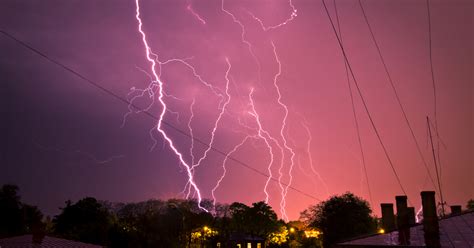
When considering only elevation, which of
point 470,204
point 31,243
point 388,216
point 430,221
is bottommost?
point 31,243

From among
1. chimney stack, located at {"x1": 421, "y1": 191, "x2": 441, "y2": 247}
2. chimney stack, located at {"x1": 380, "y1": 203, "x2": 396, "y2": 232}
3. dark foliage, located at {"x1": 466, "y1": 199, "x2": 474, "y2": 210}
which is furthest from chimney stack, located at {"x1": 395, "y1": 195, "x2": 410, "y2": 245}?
dark foliage, located at {"x1": 466, "y1": 199, "x2": 474, "y2": 210}

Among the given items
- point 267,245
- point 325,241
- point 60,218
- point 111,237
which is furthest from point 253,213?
point 111,237

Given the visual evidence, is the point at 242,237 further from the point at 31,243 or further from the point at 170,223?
the point at 31,243

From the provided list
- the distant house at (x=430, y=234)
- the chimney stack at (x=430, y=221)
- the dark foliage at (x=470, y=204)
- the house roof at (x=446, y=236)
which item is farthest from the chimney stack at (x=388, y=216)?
the dark foliage at (x=470, y=204)

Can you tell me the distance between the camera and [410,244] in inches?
746

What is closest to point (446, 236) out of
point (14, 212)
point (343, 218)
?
point (343, 218)

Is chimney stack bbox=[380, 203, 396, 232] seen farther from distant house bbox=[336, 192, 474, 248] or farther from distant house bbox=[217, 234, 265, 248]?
distant house bbox=[217, 234, 265, 248]

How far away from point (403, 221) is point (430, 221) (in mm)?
3713

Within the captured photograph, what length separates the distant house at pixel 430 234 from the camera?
1839cm

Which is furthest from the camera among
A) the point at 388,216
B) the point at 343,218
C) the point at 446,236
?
the point at 343,218

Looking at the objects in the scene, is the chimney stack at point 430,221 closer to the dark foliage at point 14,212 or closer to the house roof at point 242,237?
the house roof at point 242,237

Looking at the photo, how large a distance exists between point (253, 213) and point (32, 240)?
50.8m

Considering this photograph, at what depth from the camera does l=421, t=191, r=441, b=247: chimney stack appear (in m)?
18.8

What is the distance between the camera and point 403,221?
23641 mm
